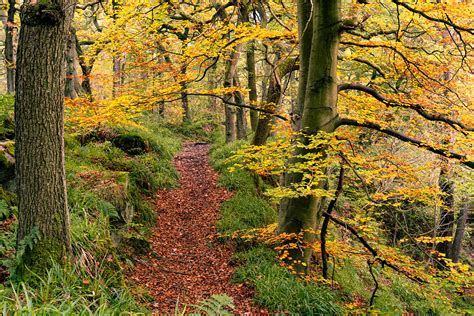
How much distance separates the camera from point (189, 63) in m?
7.29

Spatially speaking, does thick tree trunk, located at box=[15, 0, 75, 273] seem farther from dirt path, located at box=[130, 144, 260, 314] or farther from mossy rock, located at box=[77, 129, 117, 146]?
mossy rock, located at box=[77, 129, 117, 146]

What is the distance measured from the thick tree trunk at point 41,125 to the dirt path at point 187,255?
6.17 ft

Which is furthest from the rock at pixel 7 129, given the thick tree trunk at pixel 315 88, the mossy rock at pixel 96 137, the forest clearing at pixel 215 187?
the thick tree trunk at pixel 315 88

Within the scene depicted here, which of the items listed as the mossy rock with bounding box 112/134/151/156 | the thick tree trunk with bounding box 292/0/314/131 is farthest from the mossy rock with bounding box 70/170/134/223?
the thick tree trunk with bounding box 292/0/314/131

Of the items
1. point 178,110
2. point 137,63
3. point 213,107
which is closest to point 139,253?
point 137,63

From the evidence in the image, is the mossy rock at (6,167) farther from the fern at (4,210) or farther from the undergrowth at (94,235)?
the fern at (4,210)

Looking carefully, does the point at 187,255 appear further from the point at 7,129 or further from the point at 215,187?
the point at 7,129

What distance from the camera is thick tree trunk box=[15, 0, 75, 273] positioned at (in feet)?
10.2

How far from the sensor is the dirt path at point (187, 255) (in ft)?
17.3

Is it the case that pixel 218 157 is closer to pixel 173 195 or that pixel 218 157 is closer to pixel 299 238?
pixel 173 195

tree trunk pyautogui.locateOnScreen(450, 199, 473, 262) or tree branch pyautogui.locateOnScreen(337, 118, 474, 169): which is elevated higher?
tree branch pyautogui.locateOnScreen(337, 118, 474, 169)

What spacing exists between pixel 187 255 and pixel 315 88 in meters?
4.05

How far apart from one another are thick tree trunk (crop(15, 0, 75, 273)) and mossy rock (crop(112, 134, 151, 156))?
656cm

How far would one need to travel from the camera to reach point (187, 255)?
666 cm
